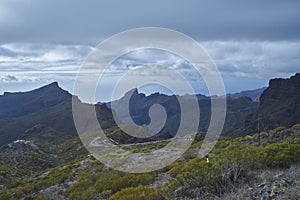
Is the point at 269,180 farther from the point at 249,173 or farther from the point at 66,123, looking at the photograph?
the point at 66,123

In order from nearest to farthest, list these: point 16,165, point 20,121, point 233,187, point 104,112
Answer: point 233,187 → point 16,165 → point 104,112 → point 20,121

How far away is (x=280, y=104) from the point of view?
121 m

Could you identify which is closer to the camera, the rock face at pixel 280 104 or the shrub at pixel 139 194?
the shrub at pixel 139 194

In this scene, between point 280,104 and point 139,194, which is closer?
point 139,194

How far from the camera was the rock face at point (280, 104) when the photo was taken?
336ft

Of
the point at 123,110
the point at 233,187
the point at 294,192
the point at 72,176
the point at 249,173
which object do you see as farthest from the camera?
the point at 123,110

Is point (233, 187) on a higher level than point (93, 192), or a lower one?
higher

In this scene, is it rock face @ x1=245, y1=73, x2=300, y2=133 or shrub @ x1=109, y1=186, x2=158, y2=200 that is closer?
shrub @ x1=109, y1=186, x2=158, y2=200

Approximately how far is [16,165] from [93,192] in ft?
100

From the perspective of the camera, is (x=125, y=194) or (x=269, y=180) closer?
(x=269, y=180)

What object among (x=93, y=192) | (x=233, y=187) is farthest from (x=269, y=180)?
(x=93, y=192)

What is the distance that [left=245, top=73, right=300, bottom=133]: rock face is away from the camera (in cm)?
10238

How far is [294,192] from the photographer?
7.70m

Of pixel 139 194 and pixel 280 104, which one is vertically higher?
pixel 139 194
